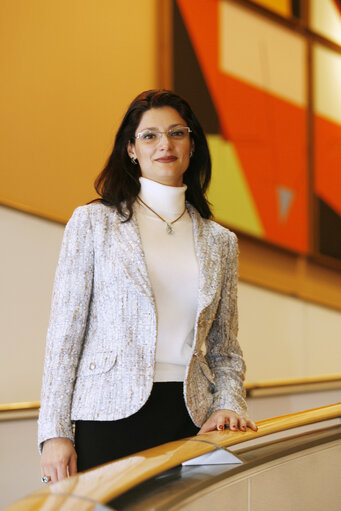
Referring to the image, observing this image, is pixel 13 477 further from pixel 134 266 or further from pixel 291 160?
pixel 291 160

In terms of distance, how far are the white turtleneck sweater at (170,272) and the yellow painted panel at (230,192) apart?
1.77 m

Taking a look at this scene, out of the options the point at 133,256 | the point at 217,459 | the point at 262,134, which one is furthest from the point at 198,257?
the point at 262,134

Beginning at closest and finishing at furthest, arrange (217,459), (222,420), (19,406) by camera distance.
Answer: (217,459) → (222,420) → (19,406)

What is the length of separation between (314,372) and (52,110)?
2121 mm

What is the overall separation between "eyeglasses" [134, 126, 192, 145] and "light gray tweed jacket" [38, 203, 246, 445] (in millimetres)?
204

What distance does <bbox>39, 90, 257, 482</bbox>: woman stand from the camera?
1.46 metres

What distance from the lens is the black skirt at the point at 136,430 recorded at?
57.8 inches

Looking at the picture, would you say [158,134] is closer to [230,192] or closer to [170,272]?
[170,272]

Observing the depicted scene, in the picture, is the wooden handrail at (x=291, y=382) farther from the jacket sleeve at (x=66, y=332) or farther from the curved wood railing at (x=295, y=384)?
the jacket sleeve at (x=66, y=332)

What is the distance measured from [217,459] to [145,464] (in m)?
0.17

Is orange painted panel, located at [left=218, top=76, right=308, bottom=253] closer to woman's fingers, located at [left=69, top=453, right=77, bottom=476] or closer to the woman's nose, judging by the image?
the woman's nose

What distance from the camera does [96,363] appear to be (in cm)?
147

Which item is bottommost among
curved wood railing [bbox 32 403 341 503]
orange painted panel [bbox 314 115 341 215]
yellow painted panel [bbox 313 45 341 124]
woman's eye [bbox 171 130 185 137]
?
curved wood railing [bbox 32 403 341 503]

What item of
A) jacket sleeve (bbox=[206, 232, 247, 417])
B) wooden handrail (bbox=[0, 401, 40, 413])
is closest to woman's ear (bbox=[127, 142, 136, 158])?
jacket sleeve (bbox=[206, 232, 247, 417])
